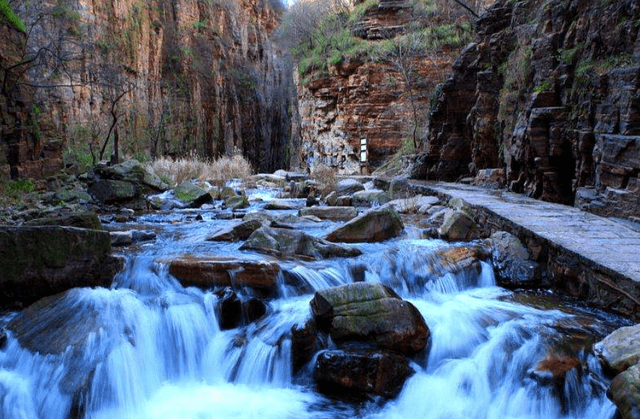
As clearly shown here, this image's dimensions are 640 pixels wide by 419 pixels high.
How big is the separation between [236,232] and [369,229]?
1.95m

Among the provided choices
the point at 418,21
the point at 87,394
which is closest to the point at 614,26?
the point at 87,394

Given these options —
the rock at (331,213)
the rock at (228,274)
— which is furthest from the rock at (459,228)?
the rock at (228,274)

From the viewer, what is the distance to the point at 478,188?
36.1 ft

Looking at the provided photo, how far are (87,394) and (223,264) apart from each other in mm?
1876

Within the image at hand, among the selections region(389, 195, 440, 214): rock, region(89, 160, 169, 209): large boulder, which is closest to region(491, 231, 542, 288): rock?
region(389, 195, 440, 214): rock

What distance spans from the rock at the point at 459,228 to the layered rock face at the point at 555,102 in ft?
5.52

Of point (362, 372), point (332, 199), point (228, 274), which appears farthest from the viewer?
point (332, 199)

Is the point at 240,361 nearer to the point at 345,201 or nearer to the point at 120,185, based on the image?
the point at 345,201

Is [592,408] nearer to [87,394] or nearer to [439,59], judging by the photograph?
[87,394]

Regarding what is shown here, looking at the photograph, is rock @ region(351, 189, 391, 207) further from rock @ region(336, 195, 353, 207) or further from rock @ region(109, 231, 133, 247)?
rock @ region(109, 231, 133, 247)

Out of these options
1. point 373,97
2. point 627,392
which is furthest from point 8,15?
point 627,392

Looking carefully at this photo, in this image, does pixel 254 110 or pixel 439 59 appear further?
pixel 254 110

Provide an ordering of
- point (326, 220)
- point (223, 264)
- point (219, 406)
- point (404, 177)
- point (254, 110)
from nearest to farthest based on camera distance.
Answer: point (219, 406)
point (223, 264)
point (326, 220)
point (404, 177)
point (254, 110)

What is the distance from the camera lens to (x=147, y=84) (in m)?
25.6
